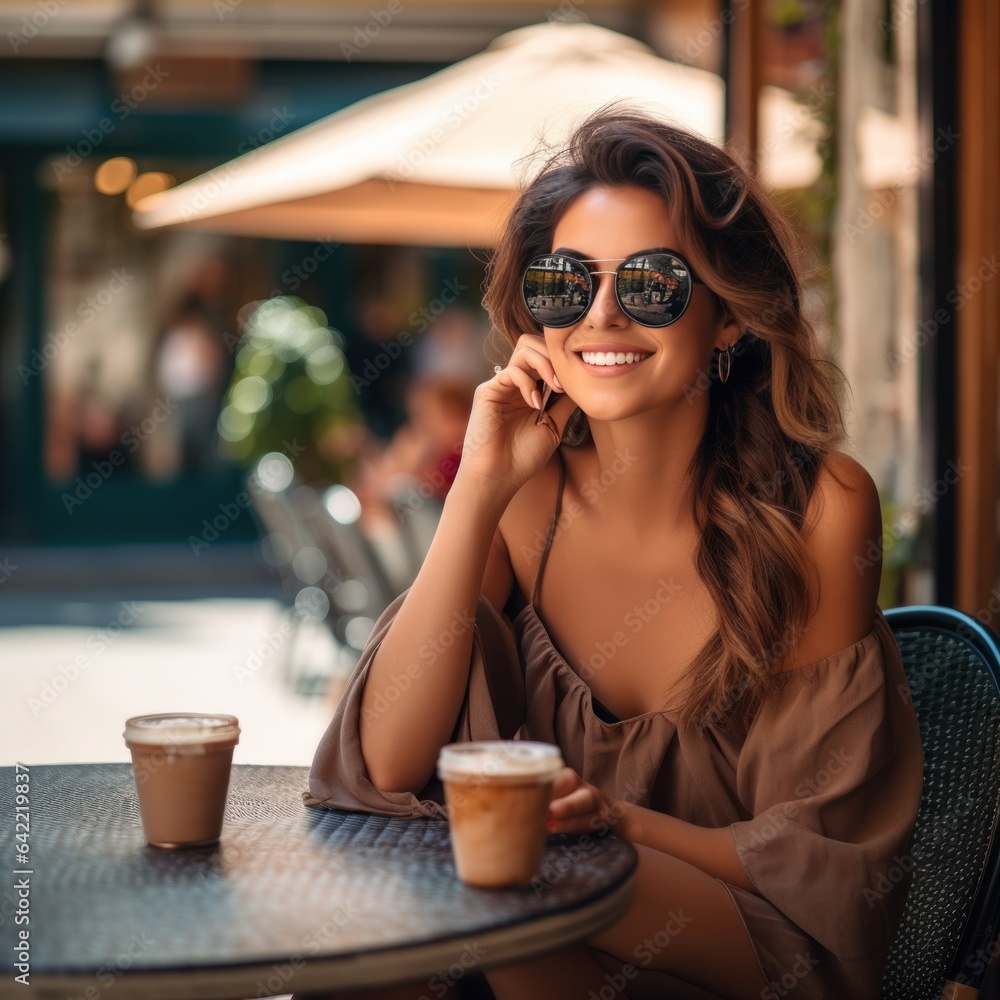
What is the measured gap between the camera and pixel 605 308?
1.77 metres

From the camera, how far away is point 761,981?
5.21 feet

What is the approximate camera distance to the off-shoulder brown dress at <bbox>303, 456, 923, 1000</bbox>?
63.4 inches

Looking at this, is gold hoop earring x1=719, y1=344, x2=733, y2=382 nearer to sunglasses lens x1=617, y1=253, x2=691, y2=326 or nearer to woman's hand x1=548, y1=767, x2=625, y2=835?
sunglasses lens x1=617, y1=253, x2=691, y2=326

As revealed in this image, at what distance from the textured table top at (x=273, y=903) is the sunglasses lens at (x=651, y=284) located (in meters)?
0.68

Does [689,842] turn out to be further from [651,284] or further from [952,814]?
[651,284]

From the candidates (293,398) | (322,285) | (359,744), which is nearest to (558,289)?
(359,744)

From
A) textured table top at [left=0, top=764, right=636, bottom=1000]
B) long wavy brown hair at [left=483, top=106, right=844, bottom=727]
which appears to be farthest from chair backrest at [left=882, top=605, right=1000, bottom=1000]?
textured table top at [left=0, top=764, right=636, bottom=1000]

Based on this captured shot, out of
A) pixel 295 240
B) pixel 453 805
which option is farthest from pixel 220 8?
pixel 453 805

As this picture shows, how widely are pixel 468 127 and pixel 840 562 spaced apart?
3.46 m

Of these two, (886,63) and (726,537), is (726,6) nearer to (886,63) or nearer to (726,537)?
(886,63)

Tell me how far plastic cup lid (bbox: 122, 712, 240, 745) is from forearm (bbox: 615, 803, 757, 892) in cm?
49

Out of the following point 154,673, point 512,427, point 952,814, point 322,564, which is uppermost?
point 512,427

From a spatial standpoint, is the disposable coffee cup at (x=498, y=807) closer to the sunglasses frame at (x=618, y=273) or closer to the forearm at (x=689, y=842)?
the forearm at (x=689, y=842)

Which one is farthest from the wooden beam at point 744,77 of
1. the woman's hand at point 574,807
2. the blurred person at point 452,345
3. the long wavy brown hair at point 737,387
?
the blurred person at point 452,345
